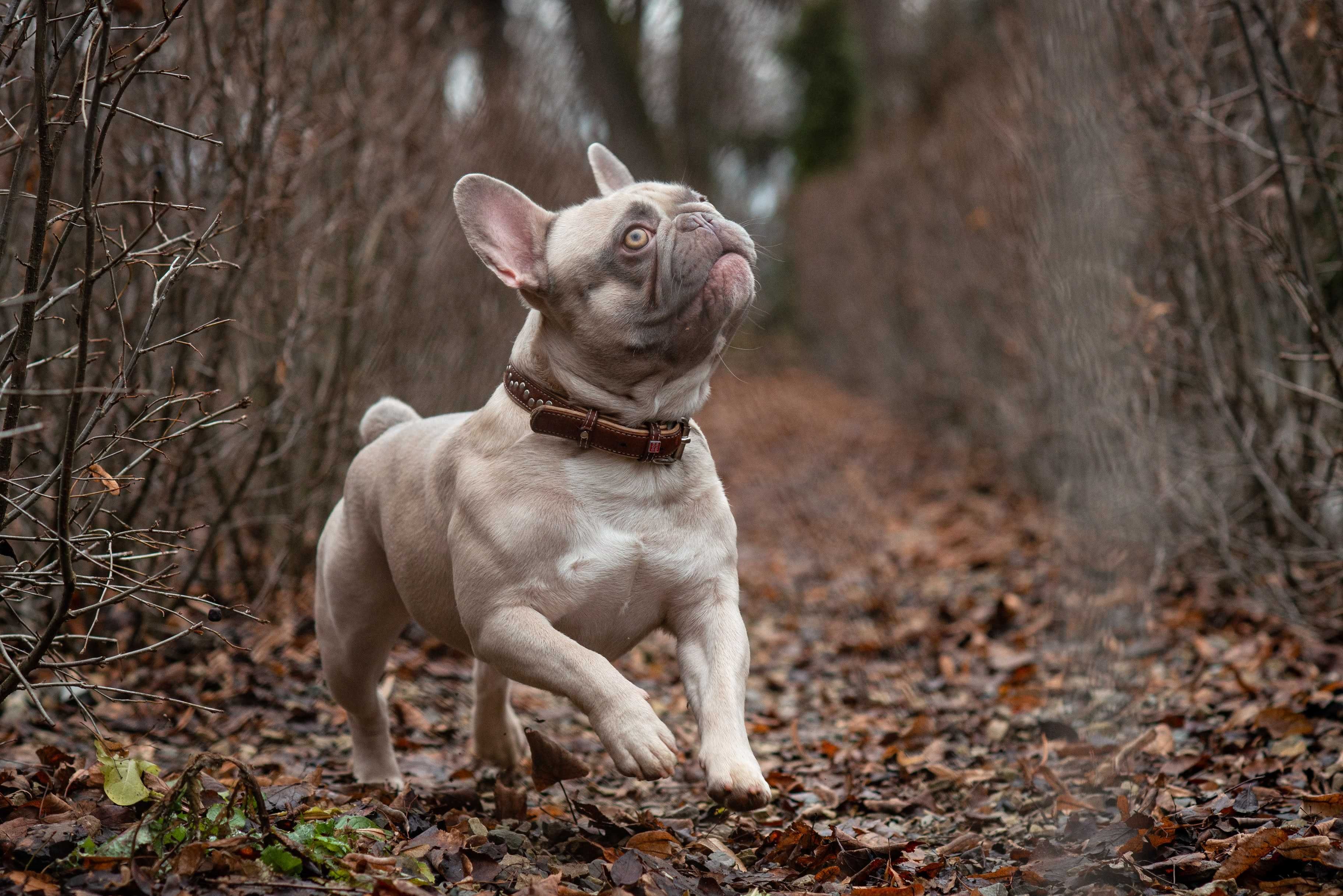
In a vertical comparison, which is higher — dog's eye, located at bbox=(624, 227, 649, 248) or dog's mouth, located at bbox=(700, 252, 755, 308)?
dog's eye, located at bbox=(624, 227, 649, 248)

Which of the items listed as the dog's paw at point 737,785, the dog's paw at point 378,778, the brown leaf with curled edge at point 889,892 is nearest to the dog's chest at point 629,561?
the dog's paw at point 737,785

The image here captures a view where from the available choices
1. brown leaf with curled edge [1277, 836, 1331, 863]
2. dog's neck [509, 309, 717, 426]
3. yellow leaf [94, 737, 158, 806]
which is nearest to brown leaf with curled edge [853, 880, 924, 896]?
brown leaf with curled edge [1277, 836, 1331, 863]

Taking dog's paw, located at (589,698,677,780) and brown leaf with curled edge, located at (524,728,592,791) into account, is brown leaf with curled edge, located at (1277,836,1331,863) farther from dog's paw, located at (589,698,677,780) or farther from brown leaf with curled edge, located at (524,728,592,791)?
brown leaf with curled edge, located at (524,728,592,791)

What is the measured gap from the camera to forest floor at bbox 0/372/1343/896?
8.55 ft

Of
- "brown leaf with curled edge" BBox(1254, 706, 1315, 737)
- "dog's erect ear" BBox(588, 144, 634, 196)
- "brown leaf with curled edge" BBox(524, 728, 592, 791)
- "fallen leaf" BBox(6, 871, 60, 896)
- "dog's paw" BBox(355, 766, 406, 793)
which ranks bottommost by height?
"dog's paw" BBox(355, 766, 406, 793)

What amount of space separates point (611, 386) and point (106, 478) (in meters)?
1.29

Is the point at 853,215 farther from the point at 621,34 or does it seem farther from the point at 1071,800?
the point at 1071,800

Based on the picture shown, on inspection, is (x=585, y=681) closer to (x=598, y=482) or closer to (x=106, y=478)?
(x=598, y=482)

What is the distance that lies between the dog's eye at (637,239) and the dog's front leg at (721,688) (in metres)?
0.95

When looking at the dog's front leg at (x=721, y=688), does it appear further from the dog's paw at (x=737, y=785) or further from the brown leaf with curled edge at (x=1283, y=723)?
the brown leaf with curled edge at (x=1283, y=723)

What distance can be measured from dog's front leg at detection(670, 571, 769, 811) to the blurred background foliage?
951 mm

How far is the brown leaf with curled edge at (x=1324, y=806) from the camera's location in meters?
3.00

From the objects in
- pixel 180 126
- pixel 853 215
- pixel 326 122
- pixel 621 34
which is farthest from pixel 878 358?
pixel 180 126

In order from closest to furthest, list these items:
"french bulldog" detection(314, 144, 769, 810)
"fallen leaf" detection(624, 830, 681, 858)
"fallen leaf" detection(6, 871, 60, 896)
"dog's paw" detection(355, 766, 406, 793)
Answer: "fallen leaf" detection(6, 871, 60, 896) < "french bulldog" detection(314, 144, 769, 810) < "fallen leaf" detection(624, 830, 681, 858) < "dog's paw" detection(355, 766, 406, 793)
